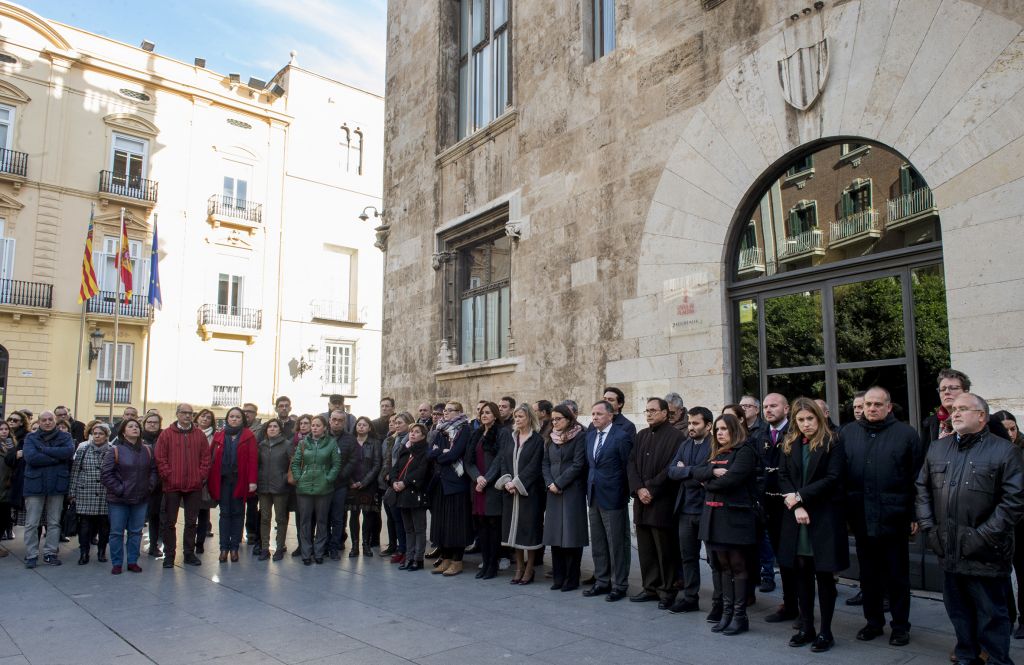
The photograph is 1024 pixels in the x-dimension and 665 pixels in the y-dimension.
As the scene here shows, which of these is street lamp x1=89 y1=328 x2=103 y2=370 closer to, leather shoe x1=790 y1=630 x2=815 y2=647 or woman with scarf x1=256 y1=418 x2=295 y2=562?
woman with scarf x1=256 y1=418 x2=295 y2=562

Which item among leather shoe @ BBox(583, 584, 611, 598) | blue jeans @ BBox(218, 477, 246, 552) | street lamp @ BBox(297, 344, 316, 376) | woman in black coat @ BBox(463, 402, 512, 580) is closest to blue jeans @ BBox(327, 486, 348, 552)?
blue jeans @ BBox(218, 477, 246, 552)

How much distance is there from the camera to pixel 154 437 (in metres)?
10.5

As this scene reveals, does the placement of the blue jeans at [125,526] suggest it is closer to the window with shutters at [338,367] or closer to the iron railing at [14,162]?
the iron railing at [14,162]

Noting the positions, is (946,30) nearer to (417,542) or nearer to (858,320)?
(858,320)

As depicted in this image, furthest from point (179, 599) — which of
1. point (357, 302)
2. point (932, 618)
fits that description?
point (357, 302)

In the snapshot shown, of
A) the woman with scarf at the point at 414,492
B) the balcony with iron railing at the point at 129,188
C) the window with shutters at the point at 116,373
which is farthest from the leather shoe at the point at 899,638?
the balcony with iron railing at the point at 129,188

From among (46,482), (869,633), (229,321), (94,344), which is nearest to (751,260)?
(869,633)

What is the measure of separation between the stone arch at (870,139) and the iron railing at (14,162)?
2470 centimetres

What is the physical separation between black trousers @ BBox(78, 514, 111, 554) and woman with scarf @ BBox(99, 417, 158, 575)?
2.04 ft

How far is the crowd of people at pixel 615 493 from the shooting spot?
16.6 feet

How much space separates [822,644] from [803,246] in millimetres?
4641

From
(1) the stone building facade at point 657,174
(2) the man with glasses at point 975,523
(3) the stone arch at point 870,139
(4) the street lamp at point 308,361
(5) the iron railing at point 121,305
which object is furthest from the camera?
(4) the street lamp at point 308,361

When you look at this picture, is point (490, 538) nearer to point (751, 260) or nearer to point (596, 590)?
point (596, 590)

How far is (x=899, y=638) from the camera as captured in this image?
5.57 metres
